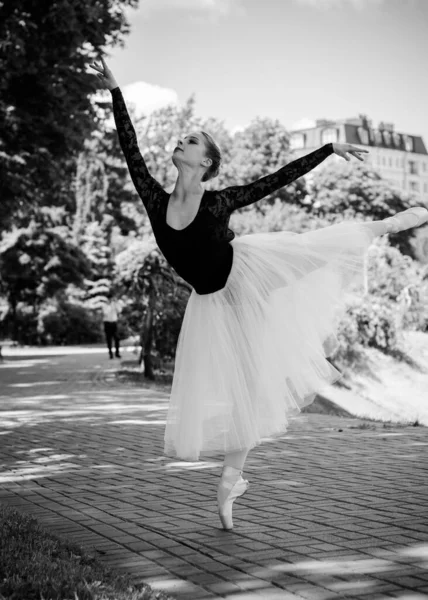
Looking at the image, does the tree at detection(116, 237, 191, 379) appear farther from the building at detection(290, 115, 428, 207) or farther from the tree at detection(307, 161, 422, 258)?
the building at detection(290, 115, 428, 207)

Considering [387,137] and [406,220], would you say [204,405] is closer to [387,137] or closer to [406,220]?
[406,220]

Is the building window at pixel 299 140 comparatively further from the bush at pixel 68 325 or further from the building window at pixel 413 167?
the bush at pixel 68 325

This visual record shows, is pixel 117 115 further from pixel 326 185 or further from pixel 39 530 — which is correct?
pixel 326 185

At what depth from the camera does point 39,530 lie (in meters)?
4.76

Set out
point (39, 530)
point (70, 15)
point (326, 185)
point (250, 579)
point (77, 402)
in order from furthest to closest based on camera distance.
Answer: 1. point (326, 185)
2. point (70, 15)
3. point (77, 402)
4. point (39, 530)
5. point (250, 579)

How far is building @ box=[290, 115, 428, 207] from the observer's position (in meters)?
128

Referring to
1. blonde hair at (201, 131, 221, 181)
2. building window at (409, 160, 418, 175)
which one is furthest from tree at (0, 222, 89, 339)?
building window at (409, 160, 418, 175)

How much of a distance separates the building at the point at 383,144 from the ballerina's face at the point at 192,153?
11953cm

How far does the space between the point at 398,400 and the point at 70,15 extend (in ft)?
35.3

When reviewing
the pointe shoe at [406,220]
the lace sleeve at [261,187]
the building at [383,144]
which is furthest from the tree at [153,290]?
the building at [383,144]

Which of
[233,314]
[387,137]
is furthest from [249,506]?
[387,137]

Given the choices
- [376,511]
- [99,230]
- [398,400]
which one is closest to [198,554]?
[376,511]

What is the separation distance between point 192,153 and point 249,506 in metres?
2.36

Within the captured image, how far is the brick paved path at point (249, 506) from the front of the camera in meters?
3.97
